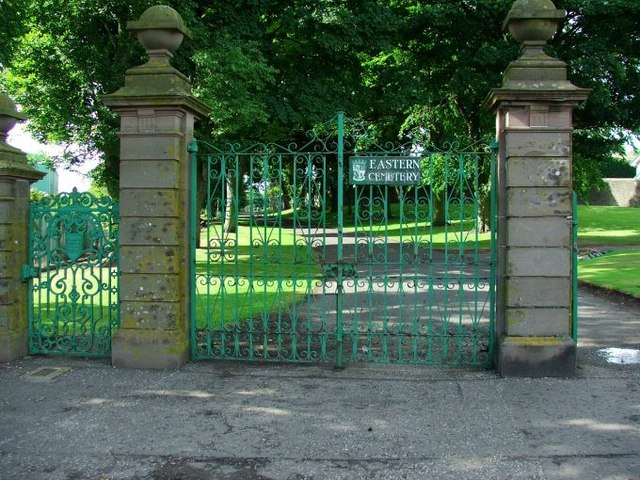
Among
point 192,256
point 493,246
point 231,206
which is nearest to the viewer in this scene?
point 493,246

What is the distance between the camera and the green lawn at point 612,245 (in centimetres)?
1473

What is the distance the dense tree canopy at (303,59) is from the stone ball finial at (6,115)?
18.1 feet

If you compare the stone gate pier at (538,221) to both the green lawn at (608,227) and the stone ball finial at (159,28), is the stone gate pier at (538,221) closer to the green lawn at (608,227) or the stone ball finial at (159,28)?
the stone ball finial at (159,28)

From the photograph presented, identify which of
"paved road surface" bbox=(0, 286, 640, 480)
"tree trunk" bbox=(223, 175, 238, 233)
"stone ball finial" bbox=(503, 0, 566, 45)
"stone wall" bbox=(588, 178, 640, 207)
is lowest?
"paved road surface" bbox=(0, 286, 640, 480)

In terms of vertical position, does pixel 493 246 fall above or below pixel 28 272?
above

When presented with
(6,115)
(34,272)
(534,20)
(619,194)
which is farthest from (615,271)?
(619,194)

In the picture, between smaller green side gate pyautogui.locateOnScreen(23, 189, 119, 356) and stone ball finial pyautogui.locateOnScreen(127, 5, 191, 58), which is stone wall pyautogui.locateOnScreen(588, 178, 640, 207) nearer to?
stone ball finial pyautogui.locateOnScreen(127, 5, 191, 58)

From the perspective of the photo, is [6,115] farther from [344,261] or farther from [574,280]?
[574,280]

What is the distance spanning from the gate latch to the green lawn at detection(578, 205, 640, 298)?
8133 millimetres

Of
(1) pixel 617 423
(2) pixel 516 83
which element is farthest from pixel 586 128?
(1) pixel 617 423

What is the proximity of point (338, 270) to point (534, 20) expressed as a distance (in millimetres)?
3366

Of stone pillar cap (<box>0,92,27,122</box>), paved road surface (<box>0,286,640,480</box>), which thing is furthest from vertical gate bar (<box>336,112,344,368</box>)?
stone pillar cap (<box>0,92,27,122</box>)

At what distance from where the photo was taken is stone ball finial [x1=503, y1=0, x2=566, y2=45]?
637 centimetres

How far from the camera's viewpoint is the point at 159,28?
6742 millimetres
